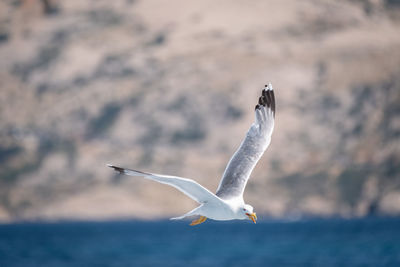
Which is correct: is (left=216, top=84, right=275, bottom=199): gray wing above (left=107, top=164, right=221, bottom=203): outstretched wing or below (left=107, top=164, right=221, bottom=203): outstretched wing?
above

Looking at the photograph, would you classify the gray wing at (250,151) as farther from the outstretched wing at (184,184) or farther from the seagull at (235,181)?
the outstretched wing at (184,184)

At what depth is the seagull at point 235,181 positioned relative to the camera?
37.7 ft

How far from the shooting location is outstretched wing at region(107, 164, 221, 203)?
34.4ft

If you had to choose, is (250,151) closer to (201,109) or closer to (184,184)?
(184,184)

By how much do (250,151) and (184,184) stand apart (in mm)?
3675

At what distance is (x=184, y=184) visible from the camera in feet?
37.1

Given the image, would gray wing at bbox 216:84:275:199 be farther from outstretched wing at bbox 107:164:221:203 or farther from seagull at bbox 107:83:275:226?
outstretched wing at bbox 107:164:221:203

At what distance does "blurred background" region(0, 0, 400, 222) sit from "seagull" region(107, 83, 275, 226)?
8043 centimetres

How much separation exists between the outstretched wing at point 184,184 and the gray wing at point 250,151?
153cm

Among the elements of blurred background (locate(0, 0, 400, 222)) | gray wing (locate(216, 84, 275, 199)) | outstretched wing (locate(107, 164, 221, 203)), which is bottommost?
outstretched wing (locate(107, 164, 221, 203))

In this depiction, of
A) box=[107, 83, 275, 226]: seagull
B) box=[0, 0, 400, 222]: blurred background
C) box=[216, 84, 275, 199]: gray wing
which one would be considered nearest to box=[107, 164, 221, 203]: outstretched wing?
box=[107, 83, 275, 226]: seagull

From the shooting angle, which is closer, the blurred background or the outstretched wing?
the outstretched wing

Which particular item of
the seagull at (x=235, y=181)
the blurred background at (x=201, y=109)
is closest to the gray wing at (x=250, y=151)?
the seagull at (x=235, y=181)

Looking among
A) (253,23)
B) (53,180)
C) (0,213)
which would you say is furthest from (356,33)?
(0,213)
